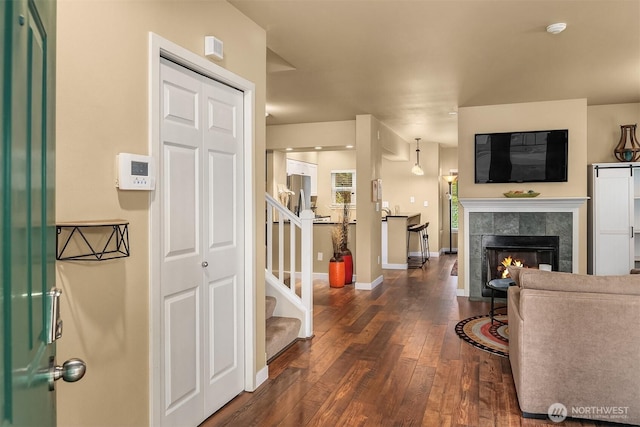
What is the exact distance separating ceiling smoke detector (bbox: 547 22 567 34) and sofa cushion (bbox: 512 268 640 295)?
1834 mm

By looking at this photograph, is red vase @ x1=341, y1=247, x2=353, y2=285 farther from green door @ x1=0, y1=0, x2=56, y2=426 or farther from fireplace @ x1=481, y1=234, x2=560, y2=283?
green door @ x1=0, y1=0, x2=56, y2=426

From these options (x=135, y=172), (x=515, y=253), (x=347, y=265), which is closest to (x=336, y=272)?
(x=347, y=265)

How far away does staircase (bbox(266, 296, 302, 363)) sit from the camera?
383 centimetres

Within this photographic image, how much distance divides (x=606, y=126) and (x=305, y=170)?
572 cm

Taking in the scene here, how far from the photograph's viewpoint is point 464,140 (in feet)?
20.6

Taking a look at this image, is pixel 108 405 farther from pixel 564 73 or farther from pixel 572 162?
pixel 572 162

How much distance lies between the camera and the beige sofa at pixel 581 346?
2.60 m

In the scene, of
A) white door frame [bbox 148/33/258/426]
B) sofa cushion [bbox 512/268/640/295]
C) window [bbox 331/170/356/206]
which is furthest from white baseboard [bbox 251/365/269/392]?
window [bbox 331/170/356/206]

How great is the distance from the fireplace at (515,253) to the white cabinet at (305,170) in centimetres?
445

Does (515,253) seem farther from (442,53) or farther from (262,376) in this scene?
(262,376)

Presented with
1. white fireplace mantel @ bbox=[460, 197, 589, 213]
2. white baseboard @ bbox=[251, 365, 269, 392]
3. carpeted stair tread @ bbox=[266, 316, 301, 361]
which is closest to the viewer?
white baseboard @ bbox=[251, 365, 269, 392]

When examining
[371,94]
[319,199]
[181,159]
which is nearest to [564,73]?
[371,94]

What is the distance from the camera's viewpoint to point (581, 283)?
8.82 feet

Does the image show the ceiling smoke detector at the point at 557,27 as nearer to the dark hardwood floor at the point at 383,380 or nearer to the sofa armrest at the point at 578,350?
the sofa armrest at the point at 578,350
